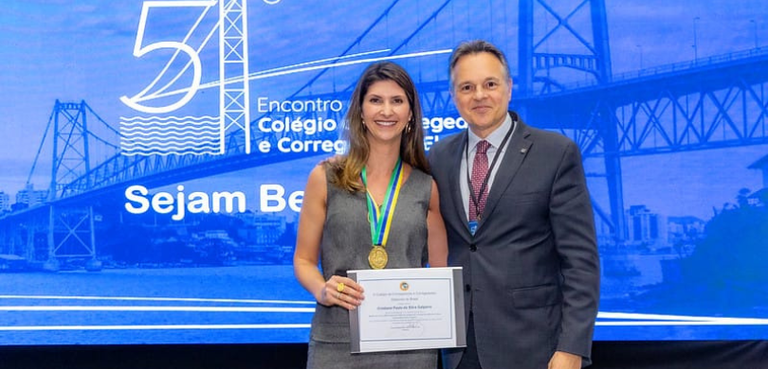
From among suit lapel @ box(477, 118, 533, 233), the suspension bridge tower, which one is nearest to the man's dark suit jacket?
suit lapel @ box(477, 118, 533, 233)

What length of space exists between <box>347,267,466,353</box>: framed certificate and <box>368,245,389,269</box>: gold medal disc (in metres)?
0.07

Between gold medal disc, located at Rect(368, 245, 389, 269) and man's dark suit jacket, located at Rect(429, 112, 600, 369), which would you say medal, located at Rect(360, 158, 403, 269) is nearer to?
gold medal disc, located at Rect(368, 245, 389, 269)

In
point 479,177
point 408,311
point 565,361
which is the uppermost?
point 479,177

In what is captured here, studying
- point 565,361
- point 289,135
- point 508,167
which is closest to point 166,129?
point 289,135

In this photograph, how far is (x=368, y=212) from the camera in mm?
2090

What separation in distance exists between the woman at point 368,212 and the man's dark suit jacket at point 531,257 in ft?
0.45

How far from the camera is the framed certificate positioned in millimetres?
2004

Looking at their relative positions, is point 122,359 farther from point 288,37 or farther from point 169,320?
point 288,37

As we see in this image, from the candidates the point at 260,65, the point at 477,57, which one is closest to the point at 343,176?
the point at 477,57

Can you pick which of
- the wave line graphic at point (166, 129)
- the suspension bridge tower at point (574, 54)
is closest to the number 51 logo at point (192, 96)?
the wave line graphic at point (166, 129)

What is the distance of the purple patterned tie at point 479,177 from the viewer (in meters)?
2.04

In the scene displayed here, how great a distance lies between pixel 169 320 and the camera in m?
3.90

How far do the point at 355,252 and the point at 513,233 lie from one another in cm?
46

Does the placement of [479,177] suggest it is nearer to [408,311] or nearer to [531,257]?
[531,257]
